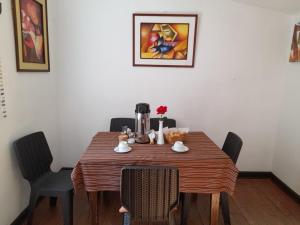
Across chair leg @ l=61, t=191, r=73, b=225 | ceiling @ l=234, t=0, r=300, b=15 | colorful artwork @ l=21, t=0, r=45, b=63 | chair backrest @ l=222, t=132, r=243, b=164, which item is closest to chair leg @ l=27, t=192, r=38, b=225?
chair leg @ l=61, t=191, r=73, b=225

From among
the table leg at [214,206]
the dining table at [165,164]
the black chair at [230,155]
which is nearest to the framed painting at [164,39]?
the black chair at [230,155]

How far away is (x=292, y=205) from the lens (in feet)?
8.32

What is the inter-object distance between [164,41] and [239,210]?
7.07ft

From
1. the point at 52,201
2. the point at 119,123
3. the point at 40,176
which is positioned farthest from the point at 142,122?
the point at 52,201

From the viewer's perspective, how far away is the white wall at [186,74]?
9.05 feet

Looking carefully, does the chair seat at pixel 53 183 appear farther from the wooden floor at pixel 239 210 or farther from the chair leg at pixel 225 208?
the chair leg at pixel 225 208

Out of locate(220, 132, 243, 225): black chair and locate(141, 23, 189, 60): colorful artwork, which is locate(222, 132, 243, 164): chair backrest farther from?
locate(141, 23, 189, 60): colorful artwork

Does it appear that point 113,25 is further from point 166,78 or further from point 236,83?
point 236,83

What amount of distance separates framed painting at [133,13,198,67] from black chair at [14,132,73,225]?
59.8 inches

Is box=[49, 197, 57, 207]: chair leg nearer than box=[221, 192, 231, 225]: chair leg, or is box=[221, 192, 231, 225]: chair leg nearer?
box=[221, 192, 231, 225]: chair leg

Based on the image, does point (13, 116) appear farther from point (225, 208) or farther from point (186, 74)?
point (225, 208)

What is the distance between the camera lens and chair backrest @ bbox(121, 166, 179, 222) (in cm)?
143

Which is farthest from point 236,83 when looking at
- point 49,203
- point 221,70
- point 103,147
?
point 49,203

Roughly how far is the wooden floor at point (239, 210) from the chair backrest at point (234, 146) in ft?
2.31
